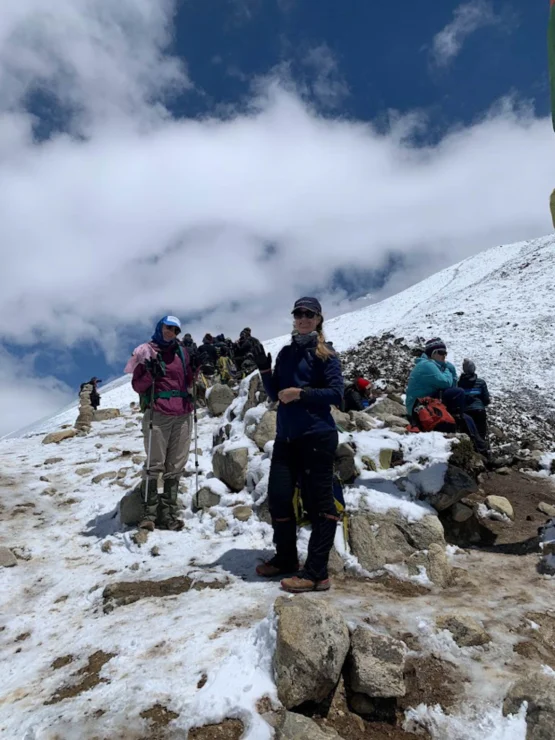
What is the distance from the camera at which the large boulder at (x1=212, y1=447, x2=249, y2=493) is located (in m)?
7.13

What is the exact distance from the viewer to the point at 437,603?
394cm

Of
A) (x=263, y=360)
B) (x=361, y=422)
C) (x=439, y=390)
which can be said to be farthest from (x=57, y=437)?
(x=263, y=360)

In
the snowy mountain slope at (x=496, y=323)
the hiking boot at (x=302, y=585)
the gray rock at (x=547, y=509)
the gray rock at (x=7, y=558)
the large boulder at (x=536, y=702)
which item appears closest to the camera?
the large boulder at (x=536, y=702)

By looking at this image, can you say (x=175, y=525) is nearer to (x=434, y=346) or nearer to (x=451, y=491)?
(x=451, y=491)

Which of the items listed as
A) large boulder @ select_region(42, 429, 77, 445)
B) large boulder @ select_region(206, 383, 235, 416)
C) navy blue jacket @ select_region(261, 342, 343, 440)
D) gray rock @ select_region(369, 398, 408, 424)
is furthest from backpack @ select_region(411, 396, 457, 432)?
large boulder @ select_region(42, 429, 77, 445)

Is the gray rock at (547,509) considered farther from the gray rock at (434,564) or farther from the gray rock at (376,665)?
the gray rock at (376,665)

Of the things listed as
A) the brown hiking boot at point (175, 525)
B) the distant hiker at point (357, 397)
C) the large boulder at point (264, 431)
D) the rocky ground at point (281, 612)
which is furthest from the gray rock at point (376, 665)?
the distant hiker at point (357, 397)

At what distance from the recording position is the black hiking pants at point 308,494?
436 cm

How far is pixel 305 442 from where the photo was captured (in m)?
4.55

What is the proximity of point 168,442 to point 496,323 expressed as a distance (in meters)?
21.9

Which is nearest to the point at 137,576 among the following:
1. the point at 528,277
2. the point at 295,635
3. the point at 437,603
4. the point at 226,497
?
the point at 226,497

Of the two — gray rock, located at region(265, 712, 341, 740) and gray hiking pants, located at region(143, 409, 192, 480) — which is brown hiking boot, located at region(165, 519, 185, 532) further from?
gray rock, located at region(265, 712, 341, 740)

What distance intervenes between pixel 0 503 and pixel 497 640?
739cm

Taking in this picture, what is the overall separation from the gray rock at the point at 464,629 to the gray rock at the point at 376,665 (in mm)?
537
